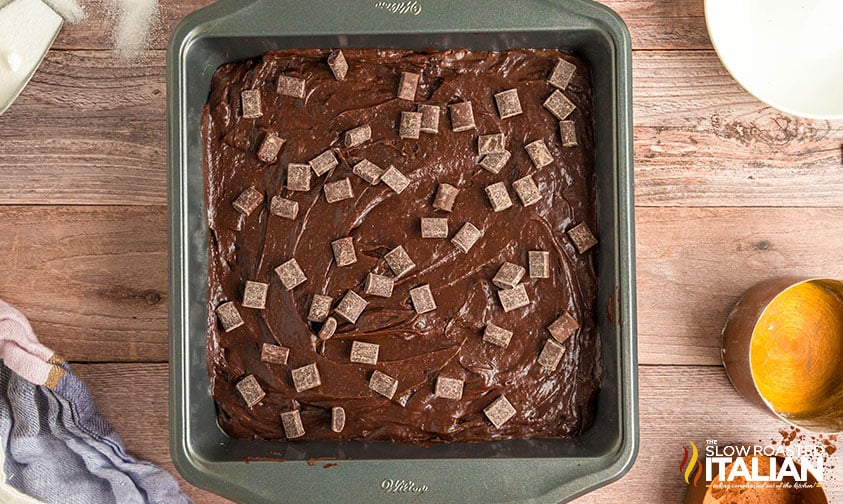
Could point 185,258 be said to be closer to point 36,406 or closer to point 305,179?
point 305,179

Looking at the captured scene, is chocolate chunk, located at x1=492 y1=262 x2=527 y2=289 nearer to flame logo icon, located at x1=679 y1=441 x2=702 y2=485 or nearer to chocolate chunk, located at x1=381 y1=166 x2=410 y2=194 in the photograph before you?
chocolate chunk, located at x1=381 y1=166 x2=410 y2=194

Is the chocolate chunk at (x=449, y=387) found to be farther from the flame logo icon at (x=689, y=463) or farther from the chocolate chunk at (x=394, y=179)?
the flame logo icon at (x=689, y=463)

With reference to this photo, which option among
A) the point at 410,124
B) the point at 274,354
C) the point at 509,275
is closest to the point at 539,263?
the point at 509,275

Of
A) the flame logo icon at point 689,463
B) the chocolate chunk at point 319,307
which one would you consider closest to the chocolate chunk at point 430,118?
the chocolate chunk at point 319,307

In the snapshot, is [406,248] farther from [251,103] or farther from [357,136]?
[251,103]

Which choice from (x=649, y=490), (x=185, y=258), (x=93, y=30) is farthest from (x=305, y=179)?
(x=649, y=490)

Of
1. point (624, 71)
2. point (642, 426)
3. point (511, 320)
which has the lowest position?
point (642, 426)
